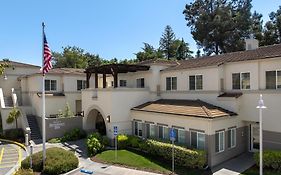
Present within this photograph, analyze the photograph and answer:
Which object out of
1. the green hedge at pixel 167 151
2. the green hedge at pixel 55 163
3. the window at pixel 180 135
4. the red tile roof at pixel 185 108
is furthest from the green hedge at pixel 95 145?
the window at pixel 180 135

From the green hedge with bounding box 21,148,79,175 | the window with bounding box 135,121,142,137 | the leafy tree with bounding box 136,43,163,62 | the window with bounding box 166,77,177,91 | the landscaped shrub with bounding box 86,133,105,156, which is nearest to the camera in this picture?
the green hedge with bounding box 21,148,79,175

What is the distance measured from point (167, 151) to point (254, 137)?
7.76 metres

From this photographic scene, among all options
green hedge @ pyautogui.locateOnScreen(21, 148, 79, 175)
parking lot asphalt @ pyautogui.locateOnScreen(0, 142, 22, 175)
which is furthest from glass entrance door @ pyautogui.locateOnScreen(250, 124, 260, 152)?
parking lot asphalt @ pyautogui.locateOnScreen(0, 142, 22, 175)

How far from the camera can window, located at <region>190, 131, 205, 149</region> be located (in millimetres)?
19750

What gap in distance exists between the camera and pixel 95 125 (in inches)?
1235

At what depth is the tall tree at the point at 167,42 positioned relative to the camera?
69050 mm

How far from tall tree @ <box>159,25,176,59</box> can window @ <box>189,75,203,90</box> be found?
1720 inches

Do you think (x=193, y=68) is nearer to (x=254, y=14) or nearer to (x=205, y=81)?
(x=205, y=81)

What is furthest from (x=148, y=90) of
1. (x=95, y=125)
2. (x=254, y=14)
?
(x=254, y=14)

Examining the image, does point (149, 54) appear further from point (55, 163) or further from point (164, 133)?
point (55, 163)

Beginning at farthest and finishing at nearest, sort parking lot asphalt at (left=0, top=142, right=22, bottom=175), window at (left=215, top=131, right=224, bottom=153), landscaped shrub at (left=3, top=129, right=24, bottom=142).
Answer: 1. landscaped shrub at (left=3, top=129, right=24, bottom=142)
2. parking lot asphalt at (left=0, top=142, right=22, bottom=175)
3. window at (left=215, top=131, right=224, bottom=153)

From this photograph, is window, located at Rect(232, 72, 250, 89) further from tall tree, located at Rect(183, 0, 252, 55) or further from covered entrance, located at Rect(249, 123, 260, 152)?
tall tree, located at Rect(183, 0, 252, 55)

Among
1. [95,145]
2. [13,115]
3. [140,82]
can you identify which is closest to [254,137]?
[140,82]

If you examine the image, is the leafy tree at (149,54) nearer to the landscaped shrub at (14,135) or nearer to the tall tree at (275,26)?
the tall tree at (275,26)
